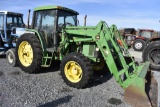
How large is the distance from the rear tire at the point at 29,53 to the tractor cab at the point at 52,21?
1.40 feet

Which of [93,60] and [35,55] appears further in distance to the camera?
[35,55]

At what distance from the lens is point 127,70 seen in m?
5.21

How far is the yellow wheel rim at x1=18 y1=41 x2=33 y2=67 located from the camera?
23.2ft

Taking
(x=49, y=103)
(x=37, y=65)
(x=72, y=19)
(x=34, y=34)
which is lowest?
(x=49, y=103)

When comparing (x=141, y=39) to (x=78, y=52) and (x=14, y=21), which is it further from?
(x=78, y=52)

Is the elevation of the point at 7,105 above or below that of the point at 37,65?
below

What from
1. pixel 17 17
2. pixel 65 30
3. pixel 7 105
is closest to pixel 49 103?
pixel 7 105

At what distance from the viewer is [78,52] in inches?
259

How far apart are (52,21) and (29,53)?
1347mm

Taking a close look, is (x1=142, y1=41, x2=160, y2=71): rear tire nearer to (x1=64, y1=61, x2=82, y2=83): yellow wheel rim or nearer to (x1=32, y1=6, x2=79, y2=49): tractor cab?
(x1=32, y1=6, x2=79, y2=49): tractor cab

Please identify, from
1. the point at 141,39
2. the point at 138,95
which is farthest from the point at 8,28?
the point at 141,39

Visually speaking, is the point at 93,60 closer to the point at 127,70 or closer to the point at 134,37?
the point at 127,70

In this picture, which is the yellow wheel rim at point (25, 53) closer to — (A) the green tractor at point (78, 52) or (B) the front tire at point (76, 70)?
(A) the green tractor at point (78, 52)

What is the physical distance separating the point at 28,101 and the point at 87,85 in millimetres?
1851
